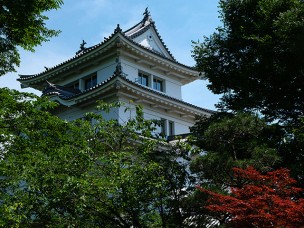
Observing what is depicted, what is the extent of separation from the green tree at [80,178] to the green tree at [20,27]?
9.76 feet

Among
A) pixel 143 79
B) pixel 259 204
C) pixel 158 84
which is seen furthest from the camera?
pixel 158 84

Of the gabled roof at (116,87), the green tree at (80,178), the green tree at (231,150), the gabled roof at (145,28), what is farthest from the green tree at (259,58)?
the gabled roof at (145,28)

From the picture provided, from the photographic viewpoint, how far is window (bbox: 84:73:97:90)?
2317cm

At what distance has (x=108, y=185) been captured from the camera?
9.83 m

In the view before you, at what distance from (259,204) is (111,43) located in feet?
49.0

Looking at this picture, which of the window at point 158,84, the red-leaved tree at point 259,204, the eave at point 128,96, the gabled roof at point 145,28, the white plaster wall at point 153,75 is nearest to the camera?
the red-leaved tree at point 259,204

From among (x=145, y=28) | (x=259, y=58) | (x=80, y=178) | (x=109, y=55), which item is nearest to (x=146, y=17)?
(x=145, y=28)

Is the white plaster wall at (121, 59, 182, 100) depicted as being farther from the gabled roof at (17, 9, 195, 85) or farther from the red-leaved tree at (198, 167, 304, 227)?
the red-leaved tree at (198, 167, 304, 227)

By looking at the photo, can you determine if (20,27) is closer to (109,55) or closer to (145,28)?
(109,55)

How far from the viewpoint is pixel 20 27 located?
12.9m

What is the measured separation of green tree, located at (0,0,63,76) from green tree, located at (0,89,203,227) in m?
2.98

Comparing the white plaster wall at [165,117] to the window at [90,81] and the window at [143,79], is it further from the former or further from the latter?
the window at [90,81]

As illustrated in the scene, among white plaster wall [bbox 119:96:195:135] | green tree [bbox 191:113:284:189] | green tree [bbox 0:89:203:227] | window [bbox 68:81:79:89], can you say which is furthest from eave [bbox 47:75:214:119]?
green tree [bbox 191:113:284:189]

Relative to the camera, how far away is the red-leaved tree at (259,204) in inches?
313
